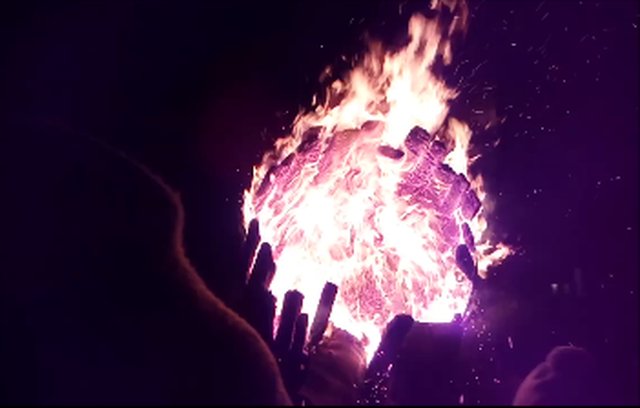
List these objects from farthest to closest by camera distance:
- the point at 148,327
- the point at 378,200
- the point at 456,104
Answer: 1. the point at 456,104
2. the point at 378,200
3. the point at 148,327

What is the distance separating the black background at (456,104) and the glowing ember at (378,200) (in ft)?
1.38

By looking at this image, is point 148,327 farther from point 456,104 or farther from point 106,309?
point 456,104

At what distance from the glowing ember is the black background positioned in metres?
0.42

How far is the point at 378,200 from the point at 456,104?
1.49 meters

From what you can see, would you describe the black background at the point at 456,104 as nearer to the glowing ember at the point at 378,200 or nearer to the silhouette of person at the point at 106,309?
the glowing ember at the point at 378,200

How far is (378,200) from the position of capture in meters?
7.26

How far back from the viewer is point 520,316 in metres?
7.25

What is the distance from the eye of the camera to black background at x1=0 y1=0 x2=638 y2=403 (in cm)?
717

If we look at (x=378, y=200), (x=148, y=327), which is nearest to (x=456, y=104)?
(x=378, y=200)

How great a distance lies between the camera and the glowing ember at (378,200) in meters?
6.92

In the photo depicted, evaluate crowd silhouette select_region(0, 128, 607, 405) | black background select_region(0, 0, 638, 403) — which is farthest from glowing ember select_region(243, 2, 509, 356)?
crowd silhouette select_region(0, 128, 607, 405)

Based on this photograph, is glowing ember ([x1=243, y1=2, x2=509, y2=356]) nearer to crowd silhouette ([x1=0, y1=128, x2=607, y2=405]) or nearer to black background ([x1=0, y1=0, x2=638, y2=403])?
black background ([x1=0, y1=0, x2=638, y2=403])

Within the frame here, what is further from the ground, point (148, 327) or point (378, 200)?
point (378, 200)

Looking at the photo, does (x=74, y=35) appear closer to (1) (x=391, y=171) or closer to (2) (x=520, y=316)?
(1) (x=391, y=171)
